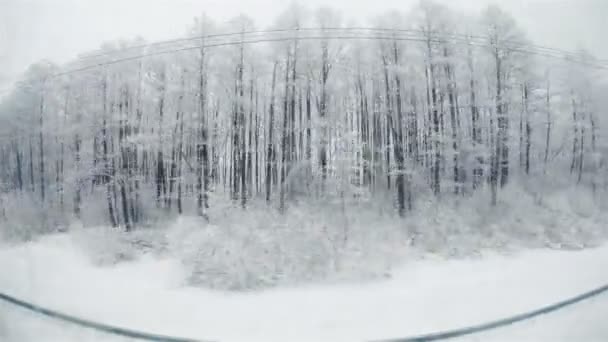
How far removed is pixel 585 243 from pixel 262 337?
553 centimetres

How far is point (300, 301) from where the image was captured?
11.1ft

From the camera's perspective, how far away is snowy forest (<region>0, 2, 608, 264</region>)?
426 centimetres

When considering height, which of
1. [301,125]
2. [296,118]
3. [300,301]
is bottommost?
[300,301]

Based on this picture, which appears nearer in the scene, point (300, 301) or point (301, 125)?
point (300, 301)

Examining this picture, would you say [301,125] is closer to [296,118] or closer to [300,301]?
[296,118]

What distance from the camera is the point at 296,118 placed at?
437cm

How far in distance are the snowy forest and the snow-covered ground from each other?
749 millimetres

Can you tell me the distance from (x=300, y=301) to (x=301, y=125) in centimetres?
255

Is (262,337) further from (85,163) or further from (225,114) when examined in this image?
(85,163)

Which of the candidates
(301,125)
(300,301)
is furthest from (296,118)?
(300,301)

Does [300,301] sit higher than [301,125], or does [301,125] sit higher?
[301,125]

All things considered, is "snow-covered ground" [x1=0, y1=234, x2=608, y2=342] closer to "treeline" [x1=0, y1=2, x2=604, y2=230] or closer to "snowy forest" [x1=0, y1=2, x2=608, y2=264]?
"snowy forest" [x1=0, y1=2, x2=608, y2=264]

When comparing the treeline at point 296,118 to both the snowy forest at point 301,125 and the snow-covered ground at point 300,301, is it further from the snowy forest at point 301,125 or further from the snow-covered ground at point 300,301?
the snow-covered ground at point 300,301

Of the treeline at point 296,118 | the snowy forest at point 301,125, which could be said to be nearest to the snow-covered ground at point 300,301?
the snowy forest at point 301,125
